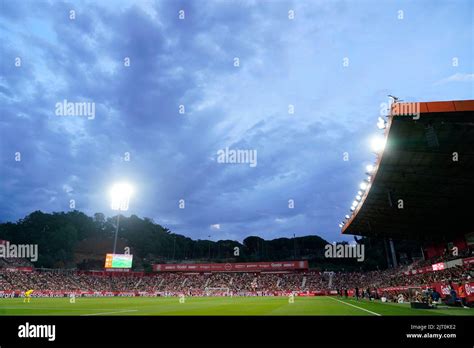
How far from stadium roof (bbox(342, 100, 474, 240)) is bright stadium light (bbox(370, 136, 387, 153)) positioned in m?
0.33

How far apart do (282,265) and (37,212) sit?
406 ft

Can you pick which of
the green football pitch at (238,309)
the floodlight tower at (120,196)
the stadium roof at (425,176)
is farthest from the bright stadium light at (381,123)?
the floodlight tower at (120,196)

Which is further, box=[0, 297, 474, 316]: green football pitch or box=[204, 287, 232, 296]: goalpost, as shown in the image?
box=[204, 287, 232, 296]: goalpost

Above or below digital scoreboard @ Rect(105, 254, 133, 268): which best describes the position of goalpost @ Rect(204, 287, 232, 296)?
below

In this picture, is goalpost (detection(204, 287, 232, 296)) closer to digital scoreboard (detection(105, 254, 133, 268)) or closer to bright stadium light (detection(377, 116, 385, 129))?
digital scoreboard (detection(105, 254, 133, 268))

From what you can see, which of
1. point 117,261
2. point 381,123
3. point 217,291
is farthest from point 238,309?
point 117,261

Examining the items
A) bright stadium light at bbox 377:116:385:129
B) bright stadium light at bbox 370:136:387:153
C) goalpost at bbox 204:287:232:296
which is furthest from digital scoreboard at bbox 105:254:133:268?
bright stadium light at bbox 377:116:385:129

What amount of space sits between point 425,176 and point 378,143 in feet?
24.8

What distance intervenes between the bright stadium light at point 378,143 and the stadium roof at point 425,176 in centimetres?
33

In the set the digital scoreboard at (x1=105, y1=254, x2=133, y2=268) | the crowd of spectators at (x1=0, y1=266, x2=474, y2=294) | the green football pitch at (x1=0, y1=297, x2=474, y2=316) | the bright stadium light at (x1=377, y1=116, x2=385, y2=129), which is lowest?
the crowd of spectators at (x1=0, y1=266, x2=474, y2=294)

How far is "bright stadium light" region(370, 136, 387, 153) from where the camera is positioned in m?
21.1

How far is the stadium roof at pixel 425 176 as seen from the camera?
17.2m

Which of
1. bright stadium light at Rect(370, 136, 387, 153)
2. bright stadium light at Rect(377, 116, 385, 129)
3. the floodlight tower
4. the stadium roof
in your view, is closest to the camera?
the stadium roof
